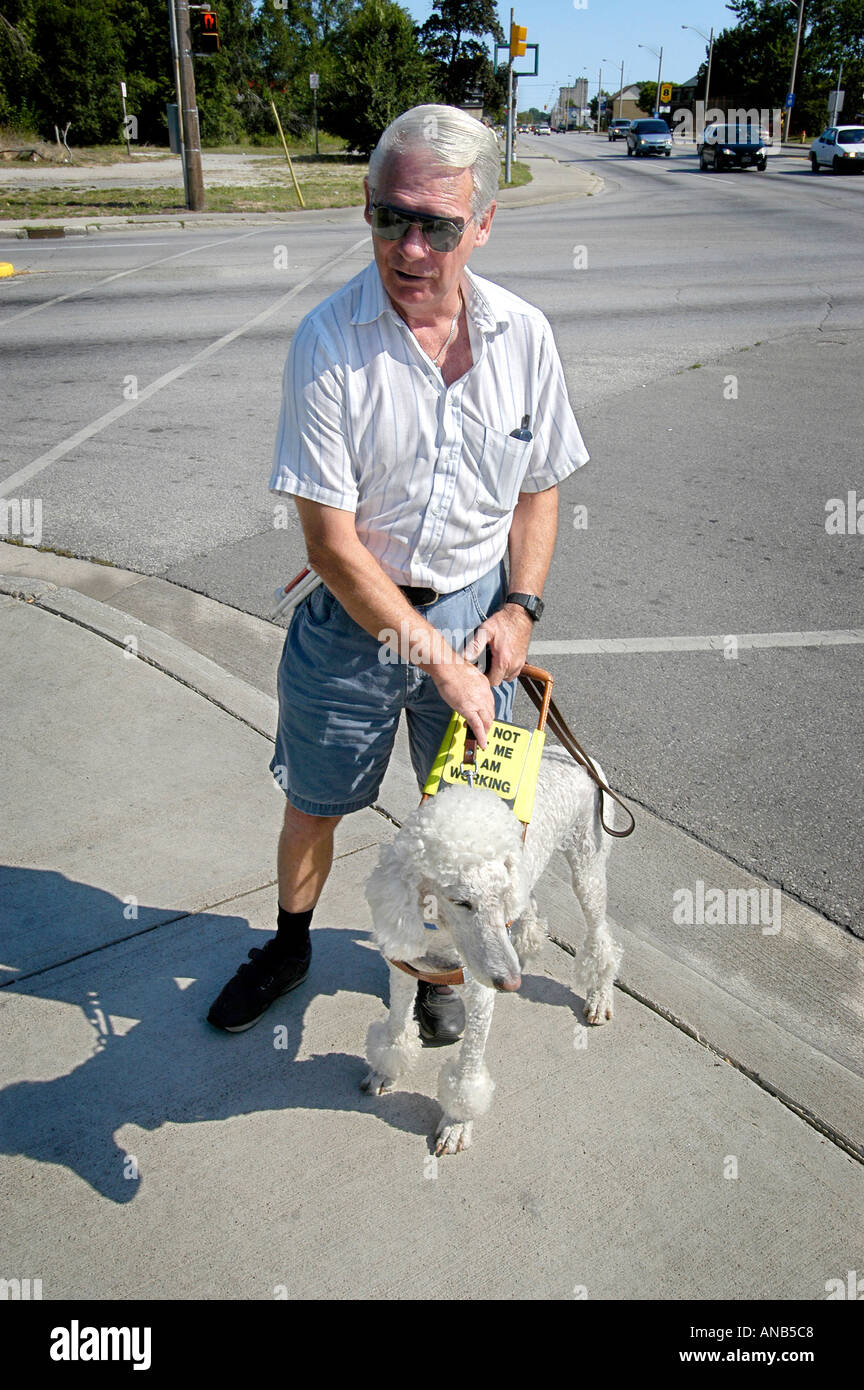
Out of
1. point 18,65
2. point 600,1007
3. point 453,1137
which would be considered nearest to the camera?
point 453,1137

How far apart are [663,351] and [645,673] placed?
6.73m

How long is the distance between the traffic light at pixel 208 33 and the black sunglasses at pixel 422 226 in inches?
870

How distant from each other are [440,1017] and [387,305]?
70.7 inches

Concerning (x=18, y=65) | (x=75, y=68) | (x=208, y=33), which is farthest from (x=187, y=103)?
(x=75, y=68)

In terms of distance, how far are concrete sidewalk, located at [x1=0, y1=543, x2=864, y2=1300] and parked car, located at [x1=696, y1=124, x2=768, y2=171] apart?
41.4 m

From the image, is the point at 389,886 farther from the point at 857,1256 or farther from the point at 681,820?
the point at 681,820

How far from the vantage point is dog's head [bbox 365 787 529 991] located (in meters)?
2.01

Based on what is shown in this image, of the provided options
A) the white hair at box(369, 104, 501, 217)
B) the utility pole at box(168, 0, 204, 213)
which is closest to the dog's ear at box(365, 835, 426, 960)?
the white hair at box(369, 104, 501, 217)

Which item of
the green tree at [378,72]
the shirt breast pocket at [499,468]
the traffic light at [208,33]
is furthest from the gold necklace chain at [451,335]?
the green tree at [378,72]

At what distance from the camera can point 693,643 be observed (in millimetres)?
4695

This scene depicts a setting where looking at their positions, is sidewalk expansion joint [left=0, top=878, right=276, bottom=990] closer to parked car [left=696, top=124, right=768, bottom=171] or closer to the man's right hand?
the man's right hand

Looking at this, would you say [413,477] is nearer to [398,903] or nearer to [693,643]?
[398,903]

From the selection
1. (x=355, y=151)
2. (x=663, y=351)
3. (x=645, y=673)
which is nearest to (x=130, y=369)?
(x=663, y=351)
